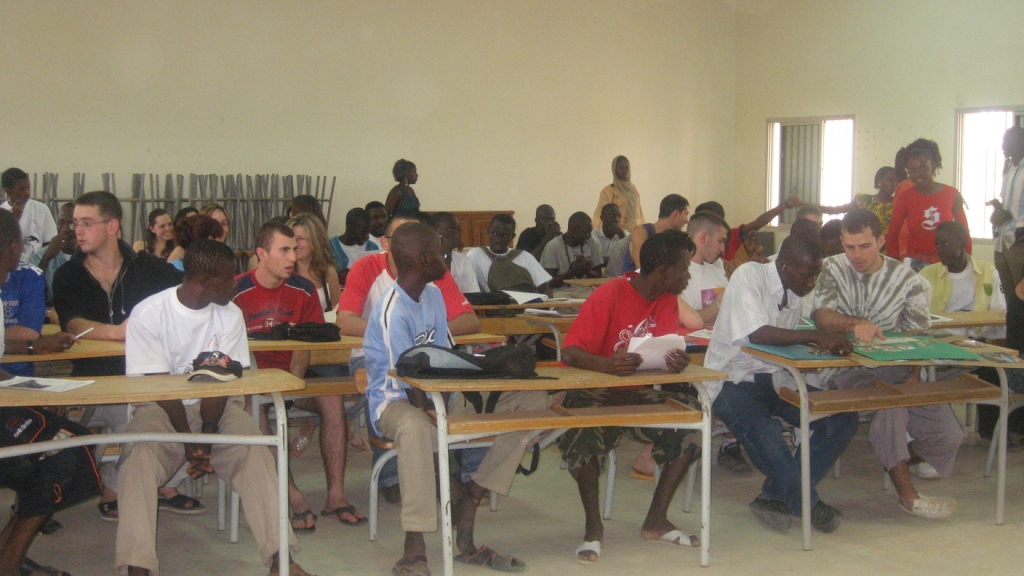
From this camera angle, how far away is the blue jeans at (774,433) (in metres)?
4.16

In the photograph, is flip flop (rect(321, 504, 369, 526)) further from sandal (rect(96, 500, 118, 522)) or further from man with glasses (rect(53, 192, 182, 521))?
sandal (rect(96, 500, 118, 522))

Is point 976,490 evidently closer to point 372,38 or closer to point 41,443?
point 41,443

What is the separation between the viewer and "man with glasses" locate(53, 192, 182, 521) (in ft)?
14.2

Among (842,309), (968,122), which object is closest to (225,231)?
(842,309)

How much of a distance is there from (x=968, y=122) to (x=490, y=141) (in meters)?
5.77

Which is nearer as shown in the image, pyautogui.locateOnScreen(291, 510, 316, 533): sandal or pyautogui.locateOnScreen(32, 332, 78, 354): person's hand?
pyautogui.locateOnScreen(32, 332, 78, 354): person's hand

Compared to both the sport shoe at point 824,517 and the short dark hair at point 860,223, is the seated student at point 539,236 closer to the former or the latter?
the short dark hair at point 860,223

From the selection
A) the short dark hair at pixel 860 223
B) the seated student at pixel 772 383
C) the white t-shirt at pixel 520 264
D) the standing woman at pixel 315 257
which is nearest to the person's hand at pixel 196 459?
the standing woman at pixel 315 257

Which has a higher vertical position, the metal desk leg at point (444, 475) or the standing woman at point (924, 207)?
the standing woman at point (924, 207)

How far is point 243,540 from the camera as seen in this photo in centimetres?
408

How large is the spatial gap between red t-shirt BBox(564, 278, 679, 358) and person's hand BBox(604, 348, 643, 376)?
0.27m

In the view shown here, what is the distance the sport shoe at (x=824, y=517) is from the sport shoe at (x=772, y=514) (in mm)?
99

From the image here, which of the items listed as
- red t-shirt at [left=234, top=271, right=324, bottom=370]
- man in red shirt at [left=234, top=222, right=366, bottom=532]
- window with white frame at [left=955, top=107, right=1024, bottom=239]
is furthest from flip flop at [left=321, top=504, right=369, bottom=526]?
window with white frame at [left=955, top=107, right=1024, bottom=239]

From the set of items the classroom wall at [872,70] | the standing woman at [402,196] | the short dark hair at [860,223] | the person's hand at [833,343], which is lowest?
the person's hand at [833,343]
